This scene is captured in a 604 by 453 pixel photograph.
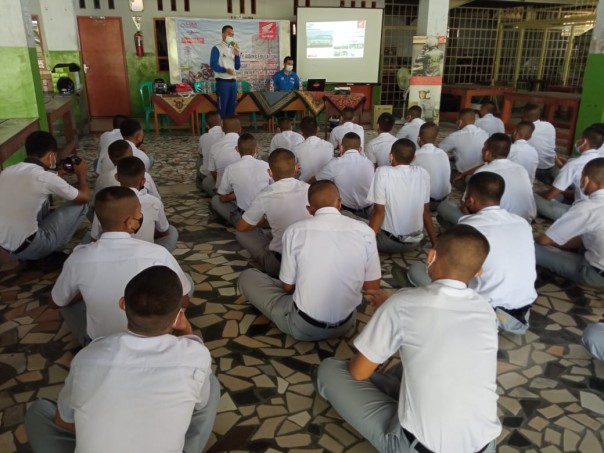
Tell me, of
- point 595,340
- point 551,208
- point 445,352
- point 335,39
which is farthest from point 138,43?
point 445,352

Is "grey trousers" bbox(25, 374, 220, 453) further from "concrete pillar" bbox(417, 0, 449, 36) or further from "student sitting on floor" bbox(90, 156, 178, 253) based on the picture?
"concrete pillar" bbox(417, 0, 449, 36)

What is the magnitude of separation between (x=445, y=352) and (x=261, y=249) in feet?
6.43

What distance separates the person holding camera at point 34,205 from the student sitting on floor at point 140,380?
6.54 feet

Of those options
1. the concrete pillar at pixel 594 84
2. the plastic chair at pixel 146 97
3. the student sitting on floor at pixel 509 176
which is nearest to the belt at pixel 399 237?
the student sitting on floor at pixel 509 176

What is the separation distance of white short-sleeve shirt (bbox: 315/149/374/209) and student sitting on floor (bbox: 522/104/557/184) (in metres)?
2.22

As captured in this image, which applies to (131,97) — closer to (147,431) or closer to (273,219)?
(273,219)

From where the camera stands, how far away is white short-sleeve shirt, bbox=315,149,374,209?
3.87 m

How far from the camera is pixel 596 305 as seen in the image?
2.95m

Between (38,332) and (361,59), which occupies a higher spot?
(361,59)

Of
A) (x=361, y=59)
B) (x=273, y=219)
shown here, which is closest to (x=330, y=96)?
(x=361, y=59)

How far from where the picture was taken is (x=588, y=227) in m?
2.82

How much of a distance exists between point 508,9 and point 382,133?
9224 millimetres

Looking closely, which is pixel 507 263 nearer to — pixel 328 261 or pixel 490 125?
pixel 328 261

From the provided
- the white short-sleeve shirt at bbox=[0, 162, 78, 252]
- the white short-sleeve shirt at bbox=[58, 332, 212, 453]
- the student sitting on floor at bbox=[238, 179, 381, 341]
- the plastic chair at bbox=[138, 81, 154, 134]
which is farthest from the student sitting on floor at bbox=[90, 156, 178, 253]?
the plastic chair at bbox=[138, 81, 154, 134]
